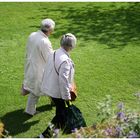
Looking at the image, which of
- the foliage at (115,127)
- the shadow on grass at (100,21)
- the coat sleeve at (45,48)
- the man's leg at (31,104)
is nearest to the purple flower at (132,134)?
the foliage at (115,127)

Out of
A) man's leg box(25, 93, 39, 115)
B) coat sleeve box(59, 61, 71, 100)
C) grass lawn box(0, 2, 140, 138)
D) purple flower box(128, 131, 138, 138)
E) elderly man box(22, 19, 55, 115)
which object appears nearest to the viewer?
purple flower box(128, 131, 138, 138)

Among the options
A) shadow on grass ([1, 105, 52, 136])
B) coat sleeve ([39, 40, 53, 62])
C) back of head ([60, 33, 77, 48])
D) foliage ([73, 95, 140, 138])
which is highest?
back of head ([60, 33, 77, 48])

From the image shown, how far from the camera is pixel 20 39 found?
13.2m

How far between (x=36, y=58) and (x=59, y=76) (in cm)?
122

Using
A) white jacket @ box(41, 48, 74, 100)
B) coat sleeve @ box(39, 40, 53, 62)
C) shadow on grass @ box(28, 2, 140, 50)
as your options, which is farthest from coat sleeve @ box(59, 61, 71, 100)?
shadow on grass @ box(28, 2, 140, 50)

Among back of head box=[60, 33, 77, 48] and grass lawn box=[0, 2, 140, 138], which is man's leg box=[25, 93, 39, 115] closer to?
grass lawn box=[0, 2, 140, 138]

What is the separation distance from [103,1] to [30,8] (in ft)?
9.89

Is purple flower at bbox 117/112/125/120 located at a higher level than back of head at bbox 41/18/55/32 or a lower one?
lower

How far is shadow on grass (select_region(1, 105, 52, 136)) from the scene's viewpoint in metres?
8.12

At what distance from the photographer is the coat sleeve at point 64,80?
716 centimetres

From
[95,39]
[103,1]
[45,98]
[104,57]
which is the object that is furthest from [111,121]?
[103,1]

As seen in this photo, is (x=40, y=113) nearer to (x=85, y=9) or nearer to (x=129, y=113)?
(x=129, y=113)

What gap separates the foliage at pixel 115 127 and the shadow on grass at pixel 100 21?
243 inches

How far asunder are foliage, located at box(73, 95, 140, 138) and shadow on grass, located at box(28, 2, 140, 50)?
6176 millimetres
